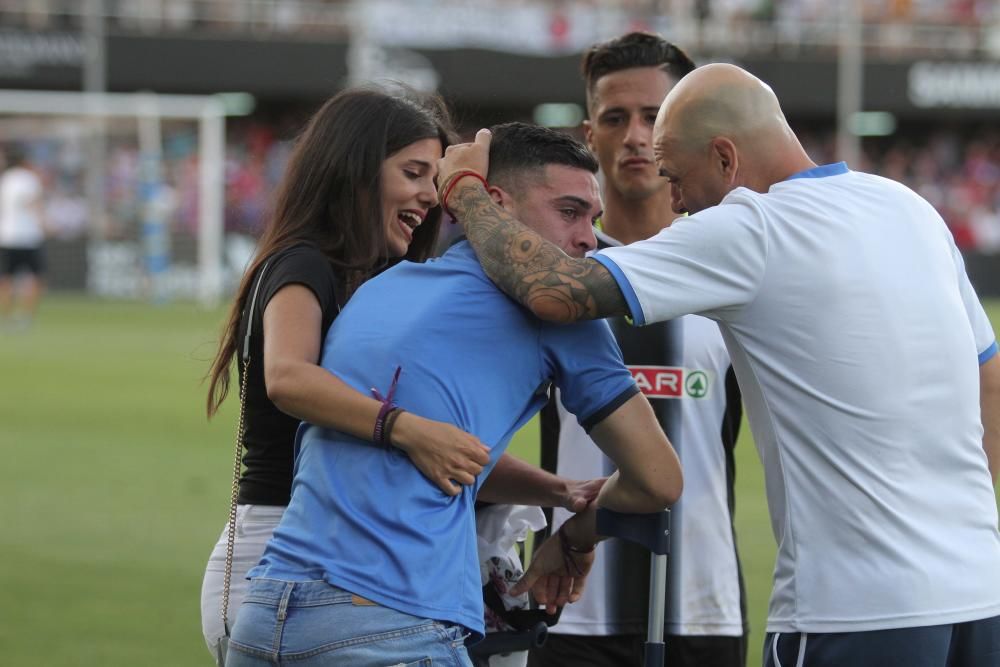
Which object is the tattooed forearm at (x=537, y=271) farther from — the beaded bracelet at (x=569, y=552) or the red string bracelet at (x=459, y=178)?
the beaded bracelet at (x=569, y=552)

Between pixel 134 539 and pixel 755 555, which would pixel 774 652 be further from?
pixel 134 539

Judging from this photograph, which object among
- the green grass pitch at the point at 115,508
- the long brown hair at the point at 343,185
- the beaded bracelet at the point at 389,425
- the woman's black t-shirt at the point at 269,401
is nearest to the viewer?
the beaded bracelet at the point at 389,425

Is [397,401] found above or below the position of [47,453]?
above

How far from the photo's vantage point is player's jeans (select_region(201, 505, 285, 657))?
3.75m

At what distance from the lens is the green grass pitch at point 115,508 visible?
7453 millimetres

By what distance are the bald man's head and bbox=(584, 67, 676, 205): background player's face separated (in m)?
1.34

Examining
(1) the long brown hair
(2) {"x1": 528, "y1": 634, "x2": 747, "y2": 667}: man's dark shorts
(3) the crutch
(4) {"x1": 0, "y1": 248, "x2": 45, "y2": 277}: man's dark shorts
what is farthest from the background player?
(4) {"x1": 0, "y1": 248, "x2": 45, "y2": 277}: man's dark shorts

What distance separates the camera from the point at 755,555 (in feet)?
30.3

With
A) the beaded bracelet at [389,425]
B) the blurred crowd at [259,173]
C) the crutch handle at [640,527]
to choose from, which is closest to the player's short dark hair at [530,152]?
the beaded bracelet at [389,425]

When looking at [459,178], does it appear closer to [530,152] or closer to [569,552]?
[530,152]

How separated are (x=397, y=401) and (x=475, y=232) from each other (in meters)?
0.46

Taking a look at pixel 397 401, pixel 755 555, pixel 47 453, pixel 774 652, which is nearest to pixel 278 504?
pixel 397 401

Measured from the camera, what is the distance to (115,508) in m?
10.6

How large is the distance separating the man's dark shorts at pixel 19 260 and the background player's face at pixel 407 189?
2392 centimetres
